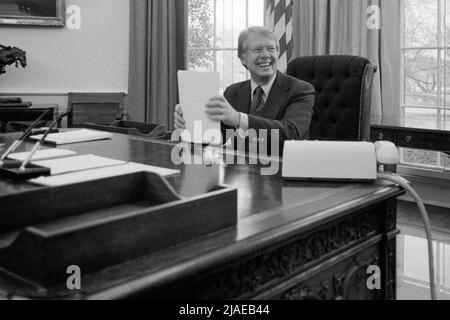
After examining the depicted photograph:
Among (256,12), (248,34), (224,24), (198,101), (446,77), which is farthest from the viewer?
(224,24)

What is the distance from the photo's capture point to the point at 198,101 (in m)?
1.83

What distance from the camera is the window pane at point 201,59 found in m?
6.39

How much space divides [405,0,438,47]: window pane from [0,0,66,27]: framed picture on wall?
3552 millimetres

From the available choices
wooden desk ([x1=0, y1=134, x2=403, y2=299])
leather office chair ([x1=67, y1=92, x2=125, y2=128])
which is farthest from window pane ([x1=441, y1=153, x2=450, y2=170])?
wooden desk ([x1=0, y1=134, x2=403, y2=299])

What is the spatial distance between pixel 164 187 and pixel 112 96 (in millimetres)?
5143

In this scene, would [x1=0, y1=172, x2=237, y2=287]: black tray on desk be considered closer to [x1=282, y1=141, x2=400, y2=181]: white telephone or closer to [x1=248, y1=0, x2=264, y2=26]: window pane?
[x1=282, y1=141, x2=400, y2=181]: white telephone

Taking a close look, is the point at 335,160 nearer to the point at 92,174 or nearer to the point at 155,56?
the point at 92,174

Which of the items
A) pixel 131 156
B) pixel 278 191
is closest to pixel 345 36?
pixel 131 156

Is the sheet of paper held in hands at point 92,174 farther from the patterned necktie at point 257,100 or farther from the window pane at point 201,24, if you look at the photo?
the window pane at point 201,24

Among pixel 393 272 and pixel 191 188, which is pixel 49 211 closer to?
pixel 191 188

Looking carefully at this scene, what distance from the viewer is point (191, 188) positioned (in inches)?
60.0

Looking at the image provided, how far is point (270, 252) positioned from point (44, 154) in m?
1.11

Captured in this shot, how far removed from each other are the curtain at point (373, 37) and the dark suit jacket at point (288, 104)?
2038 mm

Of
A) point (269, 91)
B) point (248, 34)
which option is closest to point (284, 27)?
point (248, 34)
